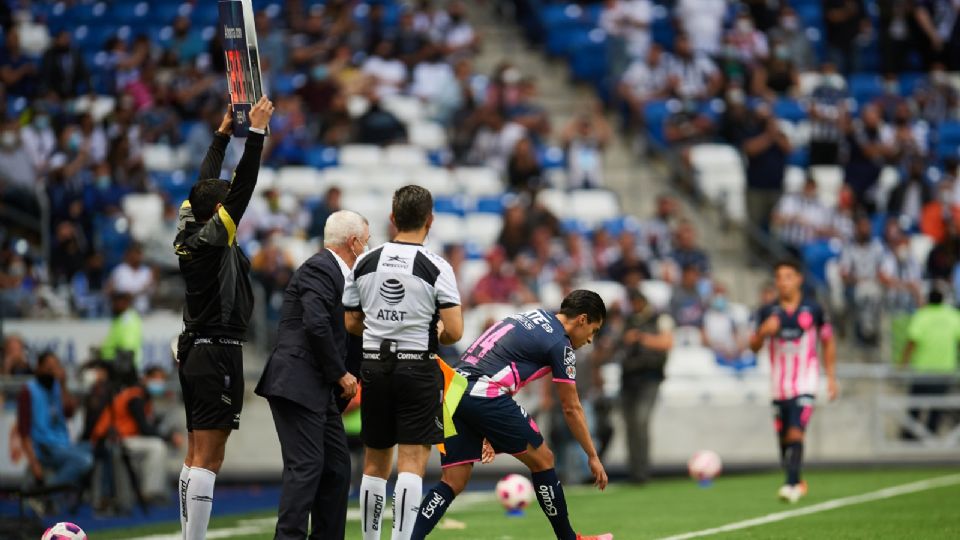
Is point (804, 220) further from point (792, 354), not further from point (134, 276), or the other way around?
point (134, 276)

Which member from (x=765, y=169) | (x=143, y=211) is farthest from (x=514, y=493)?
(x=765, y=169)

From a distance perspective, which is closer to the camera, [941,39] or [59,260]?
[59,260]

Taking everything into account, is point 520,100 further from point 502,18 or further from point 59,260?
point 59,260

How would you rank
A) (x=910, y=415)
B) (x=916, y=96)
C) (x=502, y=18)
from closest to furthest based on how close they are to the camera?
(x=910, y=415) → (x=916, y=96) → (x=502, y=18)

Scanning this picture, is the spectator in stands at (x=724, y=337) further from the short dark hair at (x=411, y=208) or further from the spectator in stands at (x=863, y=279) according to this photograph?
the short dark hair at (x=411, y=208)

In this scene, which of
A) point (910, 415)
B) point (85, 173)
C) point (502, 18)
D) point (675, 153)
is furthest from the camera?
point (502, 18)

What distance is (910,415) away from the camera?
23219 mm

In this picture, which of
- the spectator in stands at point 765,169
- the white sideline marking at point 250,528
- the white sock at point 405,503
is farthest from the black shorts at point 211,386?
the spectator in stands at point 765,169

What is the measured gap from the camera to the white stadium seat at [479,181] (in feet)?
88.3

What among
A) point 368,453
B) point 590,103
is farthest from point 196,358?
point 590,103

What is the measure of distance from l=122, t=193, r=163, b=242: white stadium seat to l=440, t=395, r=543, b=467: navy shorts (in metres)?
14.7

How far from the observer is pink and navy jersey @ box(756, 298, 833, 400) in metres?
16.8

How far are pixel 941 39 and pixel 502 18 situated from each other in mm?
8133

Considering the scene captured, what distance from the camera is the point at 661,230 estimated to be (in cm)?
2561
